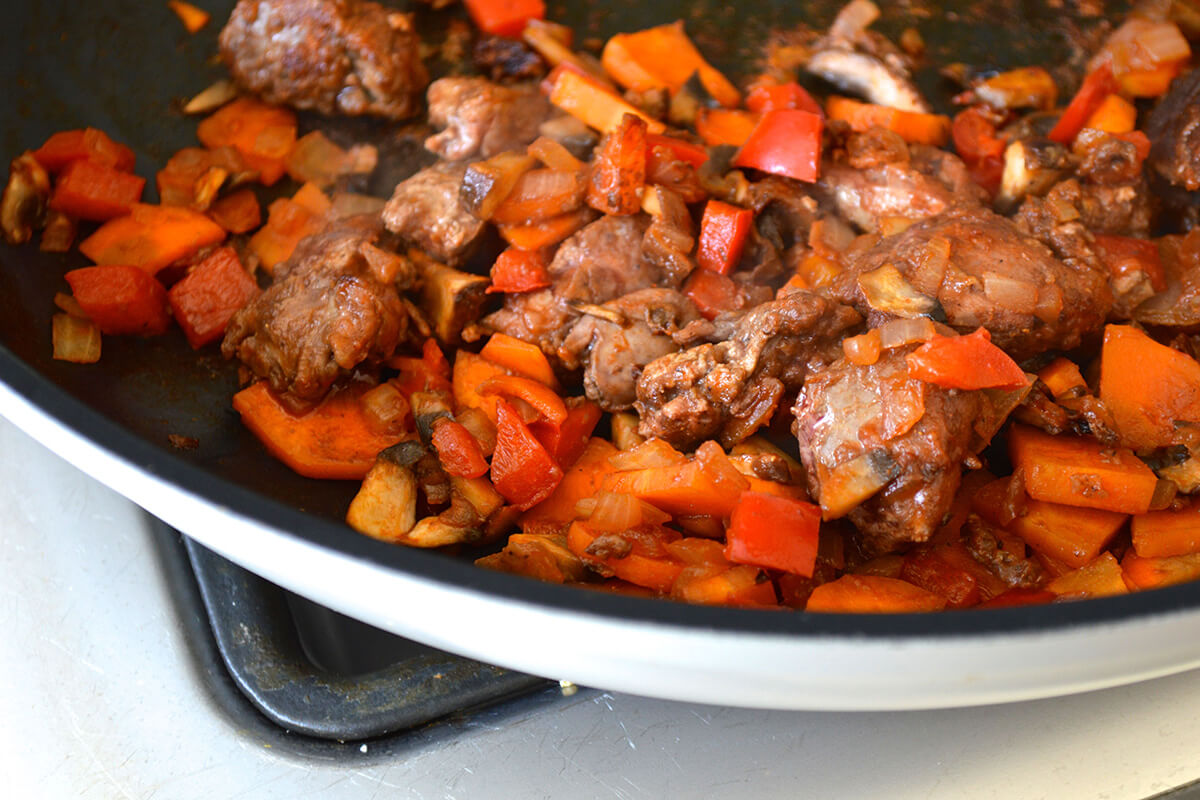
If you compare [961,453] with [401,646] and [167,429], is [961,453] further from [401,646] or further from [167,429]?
[167,429]

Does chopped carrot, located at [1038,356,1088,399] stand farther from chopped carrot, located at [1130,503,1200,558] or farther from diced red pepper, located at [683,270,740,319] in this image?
diced red pepper, located at [683,270,740,319]

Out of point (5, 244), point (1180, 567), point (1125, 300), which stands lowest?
point (1180, 567)

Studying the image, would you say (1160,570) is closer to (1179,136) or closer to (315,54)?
(1179,136)

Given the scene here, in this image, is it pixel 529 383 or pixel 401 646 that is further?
pixel 529 383

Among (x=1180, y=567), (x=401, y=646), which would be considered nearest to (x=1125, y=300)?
(x=1180, y=567)

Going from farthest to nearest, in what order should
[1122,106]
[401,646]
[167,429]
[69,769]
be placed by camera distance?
[1122,106] < [167,429] < [401,646] < [69,769]

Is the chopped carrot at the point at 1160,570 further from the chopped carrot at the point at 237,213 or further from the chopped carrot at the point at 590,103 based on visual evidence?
the chopped carrot at the point at 237,213
